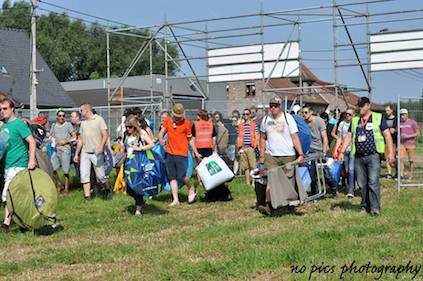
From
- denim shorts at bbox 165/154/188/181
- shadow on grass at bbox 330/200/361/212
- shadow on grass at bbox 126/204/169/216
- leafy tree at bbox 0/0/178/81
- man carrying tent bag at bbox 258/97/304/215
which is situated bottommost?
shadow on grass at bbox 126/204/169/216

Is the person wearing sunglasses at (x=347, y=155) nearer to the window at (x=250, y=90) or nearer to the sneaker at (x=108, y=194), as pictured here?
the sneaker at (x=108, y=194)

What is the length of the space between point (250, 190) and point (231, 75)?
8354 millimetres

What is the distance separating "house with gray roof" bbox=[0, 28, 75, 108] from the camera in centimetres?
3672

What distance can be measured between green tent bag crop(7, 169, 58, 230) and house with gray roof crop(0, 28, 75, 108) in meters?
28.3

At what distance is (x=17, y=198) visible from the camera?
27.3 feet

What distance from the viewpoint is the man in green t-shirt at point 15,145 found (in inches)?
332

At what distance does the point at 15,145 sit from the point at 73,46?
6614 centimetres

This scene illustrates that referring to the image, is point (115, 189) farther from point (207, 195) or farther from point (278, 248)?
point (278, 248)

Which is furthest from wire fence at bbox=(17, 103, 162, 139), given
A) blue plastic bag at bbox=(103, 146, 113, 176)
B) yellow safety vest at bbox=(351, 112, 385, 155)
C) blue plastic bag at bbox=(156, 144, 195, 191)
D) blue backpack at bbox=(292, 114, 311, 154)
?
yellow safety vest at bbox=(351, 112, 385, 155)

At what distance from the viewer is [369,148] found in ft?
30.1

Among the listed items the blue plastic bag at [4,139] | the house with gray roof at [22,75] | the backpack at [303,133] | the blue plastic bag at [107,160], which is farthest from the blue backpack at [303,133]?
the house with gray roof at [22,75]

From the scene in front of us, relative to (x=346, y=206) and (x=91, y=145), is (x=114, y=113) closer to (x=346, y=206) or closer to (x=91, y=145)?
(x=91, y=145)

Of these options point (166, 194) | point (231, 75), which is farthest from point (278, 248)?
point (231, 75)

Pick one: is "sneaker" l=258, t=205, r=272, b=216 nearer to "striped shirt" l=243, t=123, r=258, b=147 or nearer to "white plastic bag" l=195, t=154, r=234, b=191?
"white plastic bag" l=195, t=154, r=234, b=191
